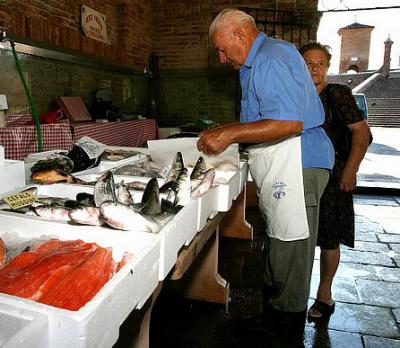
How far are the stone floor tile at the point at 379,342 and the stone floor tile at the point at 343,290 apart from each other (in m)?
0.49

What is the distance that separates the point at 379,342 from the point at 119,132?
13.0 ft

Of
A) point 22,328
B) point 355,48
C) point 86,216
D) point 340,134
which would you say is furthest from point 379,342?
point 355,48

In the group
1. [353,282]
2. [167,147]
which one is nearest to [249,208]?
[353,282]

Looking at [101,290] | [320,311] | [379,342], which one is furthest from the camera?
[320,311]

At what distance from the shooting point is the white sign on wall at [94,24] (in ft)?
18.5

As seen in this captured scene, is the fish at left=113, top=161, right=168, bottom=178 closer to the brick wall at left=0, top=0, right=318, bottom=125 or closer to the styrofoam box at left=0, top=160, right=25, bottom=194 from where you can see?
the styrofoam box at left=0, top=160, right=25, bottom=194

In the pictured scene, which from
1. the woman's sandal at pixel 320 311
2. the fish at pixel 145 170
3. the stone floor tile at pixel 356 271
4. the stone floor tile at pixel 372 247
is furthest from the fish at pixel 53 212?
the stone floor tile at pixel 372 247

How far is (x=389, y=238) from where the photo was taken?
429cm

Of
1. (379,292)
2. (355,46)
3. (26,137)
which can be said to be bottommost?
(379,292)

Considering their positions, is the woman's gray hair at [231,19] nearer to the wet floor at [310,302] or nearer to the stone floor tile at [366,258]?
the wet floor at [310,302]

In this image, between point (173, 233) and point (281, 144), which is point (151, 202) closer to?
point (173, 233)

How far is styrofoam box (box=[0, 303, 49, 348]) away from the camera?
608mm

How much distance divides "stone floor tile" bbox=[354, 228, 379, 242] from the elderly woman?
6.23 feet

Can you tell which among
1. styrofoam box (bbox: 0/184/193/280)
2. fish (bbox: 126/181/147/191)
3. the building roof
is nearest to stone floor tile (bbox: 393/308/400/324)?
styrofoam box (bbox: 0/184/193/280)
